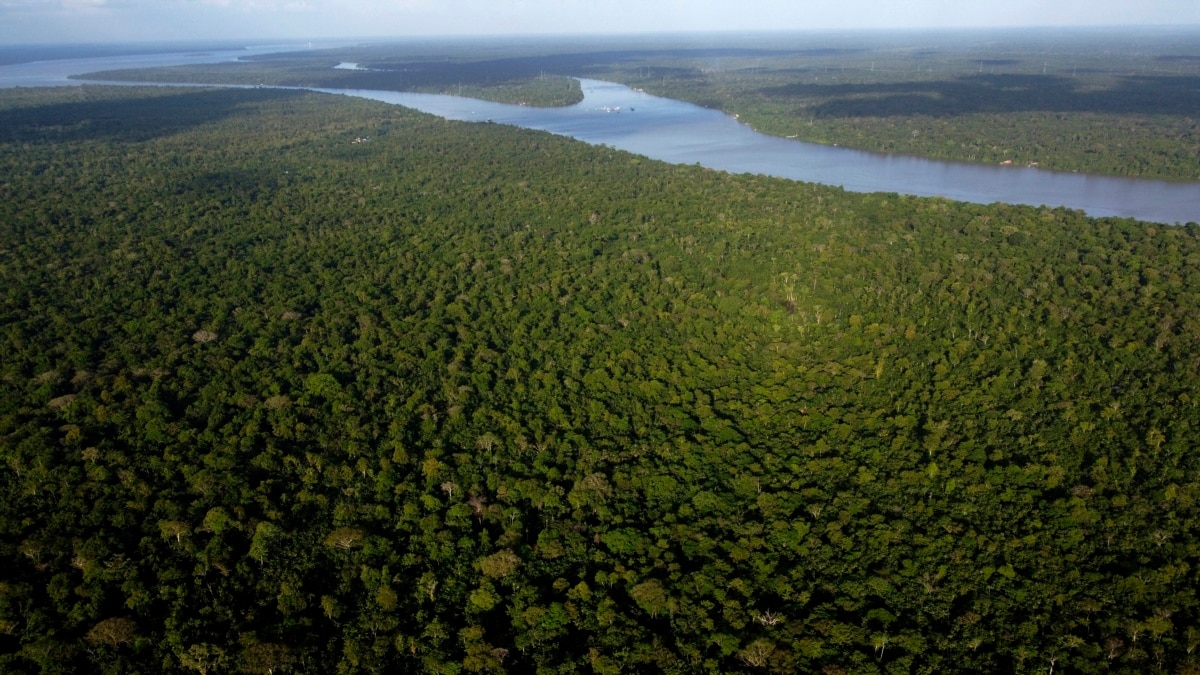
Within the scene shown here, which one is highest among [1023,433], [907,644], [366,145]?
[366,145]

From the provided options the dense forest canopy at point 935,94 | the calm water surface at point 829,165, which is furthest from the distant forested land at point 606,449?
the dense forest canopy at point 935,94

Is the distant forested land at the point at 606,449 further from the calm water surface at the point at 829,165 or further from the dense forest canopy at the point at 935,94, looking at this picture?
the dense forest canopy at the point at 935,94

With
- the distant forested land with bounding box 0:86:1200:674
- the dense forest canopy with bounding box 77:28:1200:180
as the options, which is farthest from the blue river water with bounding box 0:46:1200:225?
the distant forested land with bounding box 0:86:1200:674

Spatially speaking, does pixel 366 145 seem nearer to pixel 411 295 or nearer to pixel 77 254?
pixel 77 254

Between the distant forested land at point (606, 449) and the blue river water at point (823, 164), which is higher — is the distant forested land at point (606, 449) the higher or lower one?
the lower one

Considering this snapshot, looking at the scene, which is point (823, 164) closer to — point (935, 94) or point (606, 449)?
point (935, 94)

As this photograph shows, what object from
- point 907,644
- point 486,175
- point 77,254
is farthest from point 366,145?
point 907,644
